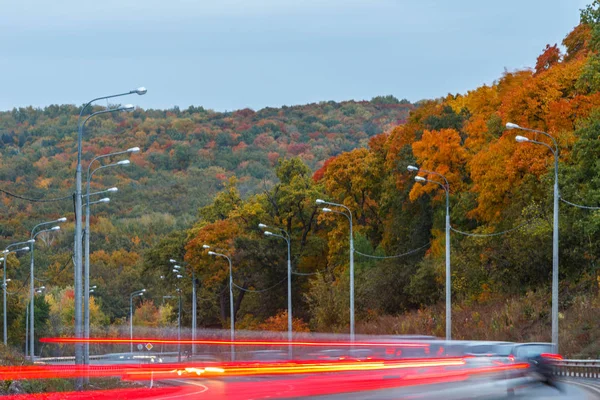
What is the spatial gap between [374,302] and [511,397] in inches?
2359

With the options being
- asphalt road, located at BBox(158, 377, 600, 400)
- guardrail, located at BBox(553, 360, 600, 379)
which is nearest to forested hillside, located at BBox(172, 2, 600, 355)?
guardrail, located at BBox(553, 360, 600, 379)

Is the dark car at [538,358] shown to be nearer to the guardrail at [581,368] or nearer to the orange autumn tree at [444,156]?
the guardrail at [581,368]

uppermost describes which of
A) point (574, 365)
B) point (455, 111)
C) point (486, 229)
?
point (455, 111)

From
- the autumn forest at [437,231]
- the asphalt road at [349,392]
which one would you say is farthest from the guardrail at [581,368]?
the asphalt road at [349,392]

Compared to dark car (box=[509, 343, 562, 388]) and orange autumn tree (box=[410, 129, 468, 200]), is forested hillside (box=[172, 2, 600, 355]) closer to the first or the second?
orange autumn tree (box=[410, 129, 468, 200])

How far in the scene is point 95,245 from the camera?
171375 millimetres

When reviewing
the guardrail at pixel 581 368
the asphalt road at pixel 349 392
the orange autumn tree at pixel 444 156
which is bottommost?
the guardrail at pixel 581 368

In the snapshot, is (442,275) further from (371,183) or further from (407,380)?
(407,380)

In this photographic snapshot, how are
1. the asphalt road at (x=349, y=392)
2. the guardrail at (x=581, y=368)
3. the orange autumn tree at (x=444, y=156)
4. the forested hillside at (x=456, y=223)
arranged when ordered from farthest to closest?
the orange autumn tree at (x=444, y=156), the forested hillside at (x=456, y=223), the guardrail at (x=581, y=368), the asphalt road at (x=349, y=392)

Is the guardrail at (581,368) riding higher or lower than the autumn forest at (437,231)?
lower

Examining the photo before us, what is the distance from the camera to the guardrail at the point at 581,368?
45.9 m

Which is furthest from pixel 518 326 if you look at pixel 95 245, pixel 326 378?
pixel 95 245

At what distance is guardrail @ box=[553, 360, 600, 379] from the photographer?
4592cm

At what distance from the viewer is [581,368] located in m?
47.2
